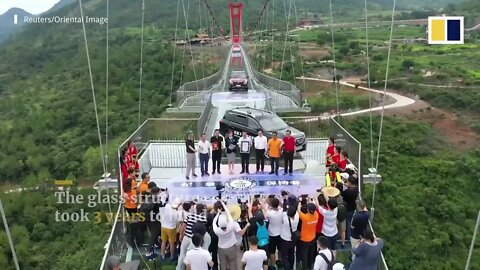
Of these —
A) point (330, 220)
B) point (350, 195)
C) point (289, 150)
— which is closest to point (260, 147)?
point (289, 150)

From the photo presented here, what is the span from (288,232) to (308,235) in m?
0.29

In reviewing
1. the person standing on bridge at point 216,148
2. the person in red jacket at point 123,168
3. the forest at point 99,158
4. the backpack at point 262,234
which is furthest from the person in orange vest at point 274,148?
the forest at point 99,158

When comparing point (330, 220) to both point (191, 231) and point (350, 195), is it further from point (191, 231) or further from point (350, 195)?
point (191, 231)

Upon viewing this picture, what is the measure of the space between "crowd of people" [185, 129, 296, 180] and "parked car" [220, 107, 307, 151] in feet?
9.76

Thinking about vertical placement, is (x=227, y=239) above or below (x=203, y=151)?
below

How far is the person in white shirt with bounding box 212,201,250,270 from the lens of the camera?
681 centimetres

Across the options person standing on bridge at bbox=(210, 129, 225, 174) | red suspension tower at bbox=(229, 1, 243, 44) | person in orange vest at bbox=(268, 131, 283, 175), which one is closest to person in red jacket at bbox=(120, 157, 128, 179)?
person standing on bridge at bbox=(210, 129, 225, 174)

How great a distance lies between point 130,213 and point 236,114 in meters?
9.00

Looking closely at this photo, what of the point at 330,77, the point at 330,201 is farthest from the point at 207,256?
the point at 330,77

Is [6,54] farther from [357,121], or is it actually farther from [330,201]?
[330,201]

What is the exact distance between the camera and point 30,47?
3748 inches

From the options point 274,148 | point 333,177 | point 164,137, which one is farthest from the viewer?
point 164,137

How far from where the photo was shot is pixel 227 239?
273 inches

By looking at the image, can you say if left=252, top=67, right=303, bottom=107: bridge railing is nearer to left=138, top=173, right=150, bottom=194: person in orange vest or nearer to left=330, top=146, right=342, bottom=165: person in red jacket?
left=330, top=146, right=342, bottom=165: person in red jacket
